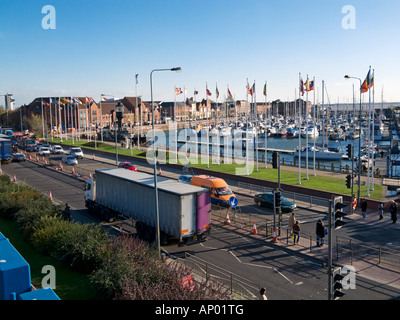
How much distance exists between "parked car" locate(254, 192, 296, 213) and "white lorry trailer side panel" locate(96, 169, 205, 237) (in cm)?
859

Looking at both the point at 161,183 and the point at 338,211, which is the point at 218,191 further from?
the point at 338,211

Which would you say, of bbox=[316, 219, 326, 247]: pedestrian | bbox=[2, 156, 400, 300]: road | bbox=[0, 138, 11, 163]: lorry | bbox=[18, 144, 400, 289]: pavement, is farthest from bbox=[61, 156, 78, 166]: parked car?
bbox=[316, 219, 326, 247]: pedestrian

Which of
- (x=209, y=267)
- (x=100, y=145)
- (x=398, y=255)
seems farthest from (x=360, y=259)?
(x=100, y=145)

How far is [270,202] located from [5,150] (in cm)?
3603

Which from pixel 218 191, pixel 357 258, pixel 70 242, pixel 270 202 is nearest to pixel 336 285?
pixel 357 258

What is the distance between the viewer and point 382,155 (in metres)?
65.4

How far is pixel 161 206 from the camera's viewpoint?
18688 millimetres

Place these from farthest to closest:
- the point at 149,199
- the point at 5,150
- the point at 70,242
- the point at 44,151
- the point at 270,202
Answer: the point at 44,151
the point at 5,150
the point at 270,202
the point at 149,199
the point at 70,242

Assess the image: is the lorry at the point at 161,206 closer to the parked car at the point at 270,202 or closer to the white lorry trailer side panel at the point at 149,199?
the white lorry trailer side panel at the point at 149,199

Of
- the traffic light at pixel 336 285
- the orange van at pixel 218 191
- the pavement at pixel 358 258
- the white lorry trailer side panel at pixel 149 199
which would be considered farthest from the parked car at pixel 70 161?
the traffic light at pixel 336 285

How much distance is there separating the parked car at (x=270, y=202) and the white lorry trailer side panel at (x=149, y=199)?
8.59 metres

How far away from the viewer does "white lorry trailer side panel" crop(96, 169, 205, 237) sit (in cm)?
1789
